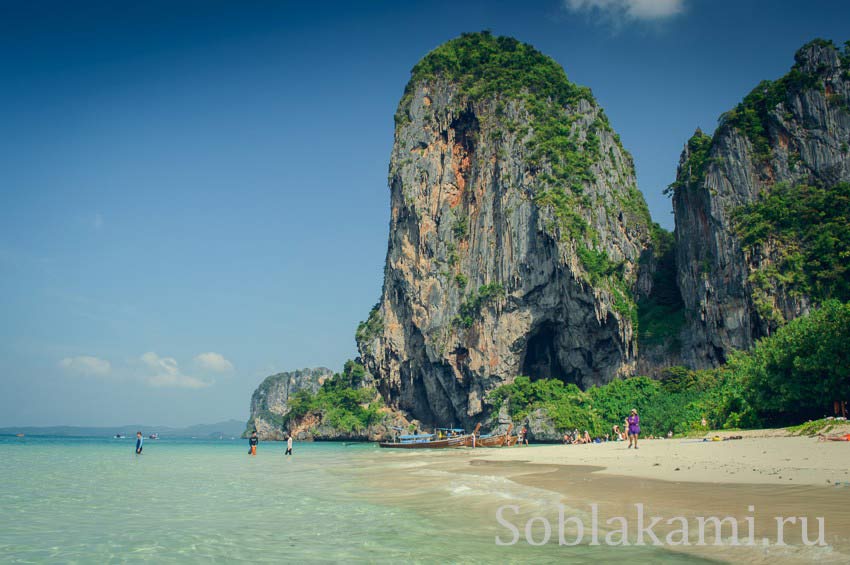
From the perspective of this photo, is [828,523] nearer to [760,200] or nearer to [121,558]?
[121,558]

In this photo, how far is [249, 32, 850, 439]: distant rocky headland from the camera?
4447cm

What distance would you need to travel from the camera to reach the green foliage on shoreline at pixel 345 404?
75125 mm

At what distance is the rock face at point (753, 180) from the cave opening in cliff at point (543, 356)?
607 inches

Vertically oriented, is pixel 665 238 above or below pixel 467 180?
below

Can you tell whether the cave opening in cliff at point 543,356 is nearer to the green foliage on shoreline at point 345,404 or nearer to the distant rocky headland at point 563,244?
the distant rocky headland at point 563,244

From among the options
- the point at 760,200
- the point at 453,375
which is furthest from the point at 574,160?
the point at 453,375

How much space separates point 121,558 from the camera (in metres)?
7.09

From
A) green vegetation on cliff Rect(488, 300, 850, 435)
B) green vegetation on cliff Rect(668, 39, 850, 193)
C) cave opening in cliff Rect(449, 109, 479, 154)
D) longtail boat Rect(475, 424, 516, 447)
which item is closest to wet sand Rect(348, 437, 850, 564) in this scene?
green vegetation on cliff Rect(488, 300, 850, 435)

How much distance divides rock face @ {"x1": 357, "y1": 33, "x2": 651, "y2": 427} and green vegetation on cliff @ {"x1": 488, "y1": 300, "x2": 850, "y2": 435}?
12.4 m

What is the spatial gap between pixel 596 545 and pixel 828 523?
2.45 metres

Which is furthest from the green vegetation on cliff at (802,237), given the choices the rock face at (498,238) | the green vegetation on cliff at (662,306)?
the rock face at (498,238)

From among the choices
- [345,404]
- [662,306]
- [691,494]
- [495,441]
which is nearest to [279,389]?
[345,404]

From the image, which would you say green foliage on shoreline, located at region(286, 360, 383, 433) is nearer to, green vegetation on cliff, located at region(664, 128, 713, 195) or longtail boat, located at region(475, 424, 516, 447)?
longtail boat, located at region(475, 424, 516, 447)

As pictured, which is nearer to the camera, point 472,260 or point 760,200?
point 760,200
